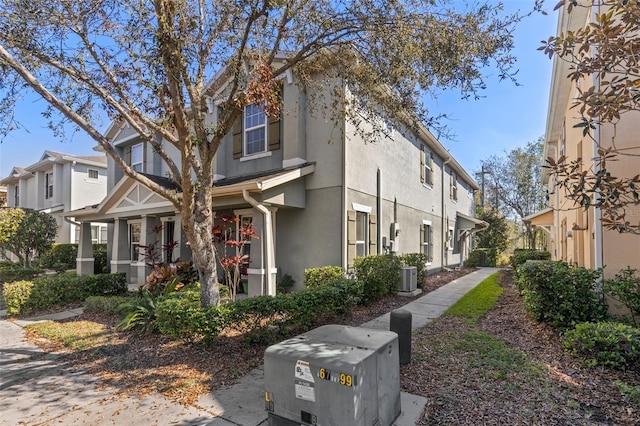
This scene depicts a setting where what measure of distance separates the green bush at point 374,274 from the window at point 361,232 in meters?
1.28

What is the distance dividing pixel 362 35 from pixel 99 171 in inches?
995

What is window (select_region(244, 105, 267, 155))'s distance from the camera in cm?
1148

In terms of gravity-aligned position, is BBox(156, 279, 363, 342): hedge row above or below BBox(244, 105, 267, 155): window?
below

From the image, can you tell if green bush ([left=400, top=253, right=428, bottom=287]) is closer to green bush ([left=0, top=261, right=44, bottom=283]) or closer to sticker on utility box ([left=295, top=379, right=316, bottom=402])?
sticker on utility box ([left=295, top=379, right=316, bottom=402])

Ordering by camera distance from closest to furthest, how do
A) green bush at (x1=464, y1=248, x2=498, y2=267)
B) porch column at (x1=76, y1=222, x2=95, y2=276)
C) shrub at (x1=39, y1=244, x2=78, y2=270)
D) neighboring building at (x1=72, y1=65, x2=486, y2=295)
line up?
neighboring building at (x1=72, y1=65, x2=486, y2=295), porch column at (x1=76, y1=222, x2=95, y2=276), shrub at (x1=39, y1=244, x2=78, y2=270), green bush at (x1=464, y1=248, x2=498, y2=267)

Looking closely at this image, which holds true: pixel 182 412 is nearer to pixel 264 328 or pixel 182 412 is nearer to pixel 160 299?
pixel 264 328

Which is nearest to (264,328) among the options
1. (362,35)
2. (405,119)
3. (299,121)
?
(405,119)

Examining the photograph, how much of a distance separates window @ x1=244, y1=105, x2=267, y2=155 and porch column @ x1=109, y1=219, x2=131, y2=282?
622 centimetres

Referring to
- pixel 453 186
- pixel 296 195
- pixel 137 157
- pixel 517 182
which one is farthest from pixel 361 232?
pixel 517 182

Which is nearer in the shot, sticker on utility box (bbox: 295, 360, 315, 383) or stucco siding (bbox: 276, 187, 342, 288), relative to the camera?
sticker on utility box (bbox: 295, 360, 315, 383)

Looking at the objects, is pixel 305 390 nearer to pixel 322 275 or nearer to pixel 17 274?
pixel 322 275

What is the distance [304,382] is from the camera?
3.08 metres

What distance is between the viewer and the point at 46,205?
25578 mm

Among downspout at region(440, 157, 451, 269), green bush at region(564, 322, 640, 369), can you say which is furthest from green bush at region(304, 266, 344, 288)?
downspout at region(440, 157, 451, 269)
